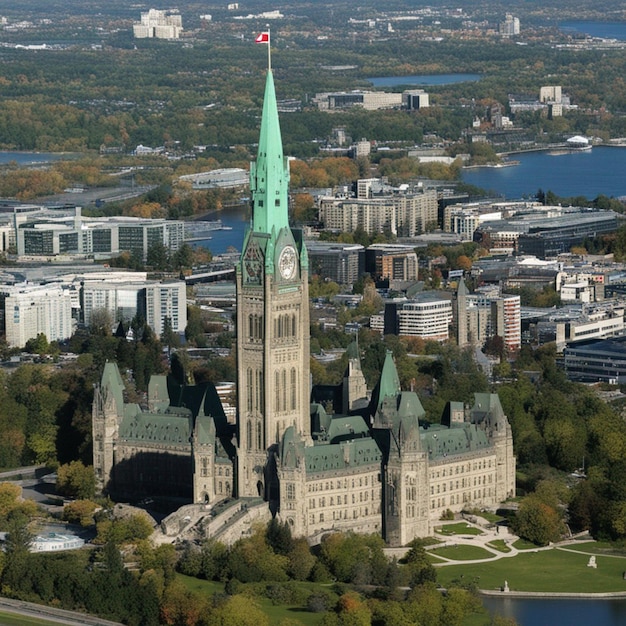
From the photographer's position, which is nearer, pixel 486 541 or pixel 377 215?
pixel 486 541

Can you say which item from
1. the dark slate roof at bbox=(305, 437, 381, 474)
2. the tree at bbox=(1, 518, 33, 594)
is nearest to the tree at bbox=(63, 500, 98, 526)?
the tree at bbox=(1, 518, 33, 594)

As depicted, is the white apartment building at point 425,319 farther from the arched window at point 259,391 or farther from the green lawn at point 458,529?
the arched window at point 259,391

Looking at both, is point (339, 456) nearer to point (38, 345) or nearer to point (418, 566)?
point (418, 566)

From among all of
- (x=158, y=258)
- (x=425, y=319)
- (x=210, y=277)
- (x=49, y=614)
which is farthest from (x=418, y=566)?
(x=158, y=258)

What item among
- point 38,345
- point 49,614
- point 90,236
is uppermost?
point 49,614

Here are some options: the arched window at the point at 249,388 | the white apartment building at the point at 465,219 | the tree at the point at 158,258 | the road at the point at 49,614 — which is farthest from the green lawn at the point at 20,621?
the white apartment building at the point at 465,219
